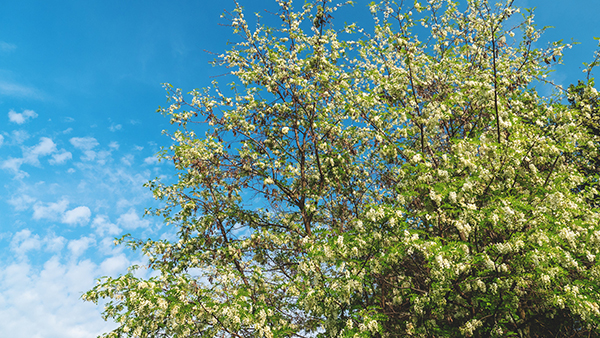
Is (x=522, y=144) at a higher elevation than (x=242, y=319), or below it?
higher

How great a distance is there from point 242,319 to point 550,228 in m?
6.80

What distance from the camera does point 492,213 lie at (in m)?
6.86

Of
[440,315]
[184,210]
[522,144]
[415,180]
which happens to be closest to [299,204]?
[184,210]

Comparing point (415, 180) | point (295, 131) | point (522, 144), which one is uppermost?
point (295, 131)

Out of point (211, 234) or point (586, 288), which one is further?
point (211, 234)

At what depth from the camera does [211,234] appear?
13.5 meters

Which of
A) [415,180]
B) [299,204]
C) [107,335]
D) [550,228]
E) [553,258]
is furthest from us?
[299,204]

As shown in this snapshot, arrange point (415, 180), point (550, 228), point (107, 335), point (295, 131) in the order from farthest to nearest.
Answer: point (295, 131)
point (107, 335)
point (415, 180)
point (550, 228)

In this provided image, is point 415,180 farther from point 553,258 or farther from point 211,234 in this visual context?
point 211,234

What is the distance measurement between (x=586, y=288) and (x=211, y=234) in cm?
1119

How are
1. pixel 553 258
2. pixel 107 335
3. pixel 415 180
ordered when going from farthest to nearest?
pixel 107 335 < pixel 415 180 < pixel 553 258

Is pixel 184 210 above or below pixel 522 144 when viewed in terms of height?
above

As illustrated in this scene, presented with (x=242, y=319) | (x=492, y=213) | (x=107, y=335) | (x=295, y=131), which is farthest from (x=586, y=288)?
(x=107, y=335)

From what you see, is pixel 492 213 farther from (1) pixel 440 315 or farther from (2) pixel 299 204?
(2) pixel 299 204
